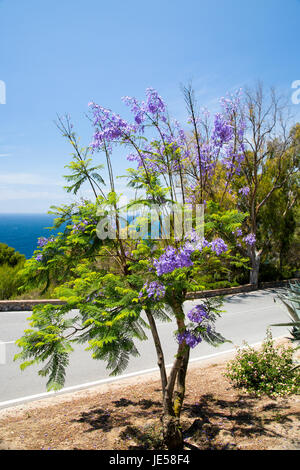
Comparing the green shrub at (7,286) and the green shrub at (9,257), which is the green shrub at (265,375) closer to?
the green shrub at (7,286)

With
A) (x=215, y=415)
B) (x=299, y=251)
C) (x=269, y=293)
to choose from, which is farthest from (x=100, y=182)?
(x=299, y=251)

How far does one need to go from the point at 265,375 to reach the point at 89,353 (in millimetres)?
4255

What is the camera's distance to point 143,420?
4.64 meters

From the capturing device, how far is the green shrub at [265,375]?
17.3 feet

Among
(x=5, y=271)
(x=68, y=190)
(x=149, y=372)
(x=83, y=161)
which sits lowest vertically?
(x=149, y=372)

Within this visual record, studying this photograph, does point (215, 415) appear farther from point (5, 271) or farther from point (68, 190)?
point (5, 271)

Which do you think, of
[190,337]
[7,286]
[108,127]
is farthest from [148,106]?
[7,286]

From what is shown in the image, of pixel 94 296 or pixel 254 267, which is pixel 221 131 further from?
pixel 254 267

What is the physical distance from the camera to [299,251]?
22234 millimetres

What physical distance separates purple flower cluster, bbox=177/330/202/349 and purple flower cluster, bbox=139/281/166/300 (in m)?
0.70

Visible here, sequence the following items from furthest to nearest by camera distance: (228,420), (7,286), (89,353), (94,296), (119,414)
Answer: (7,286) < (89,353) < (119,414) < (228,420) < (94,296)

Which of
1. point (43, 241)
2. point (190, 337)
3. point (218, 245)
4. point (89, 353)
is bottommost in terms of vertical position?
point (89, 353)
